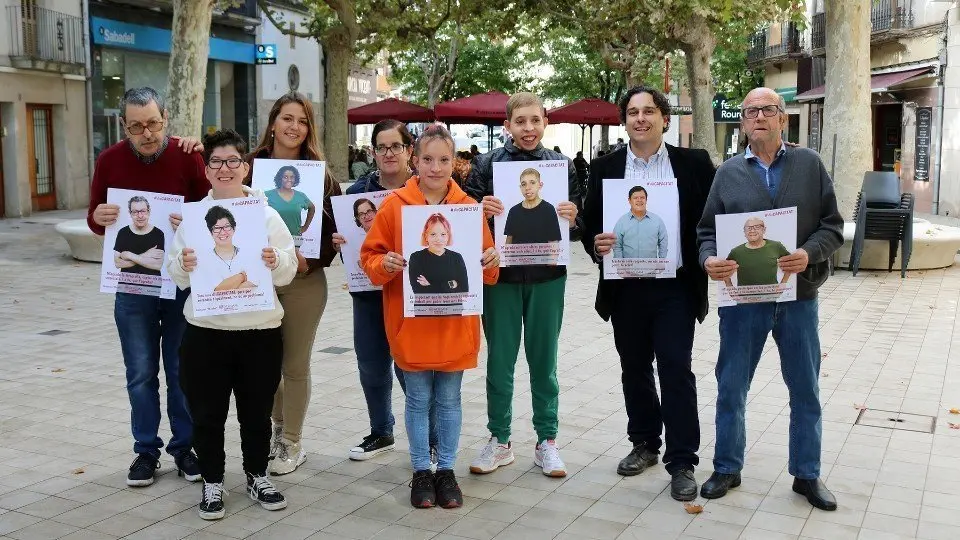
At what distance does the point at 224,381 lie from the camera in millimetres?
4816

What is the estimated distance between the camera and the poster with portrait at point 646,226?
5008 millimetres

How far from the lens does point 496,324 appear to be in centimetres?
535

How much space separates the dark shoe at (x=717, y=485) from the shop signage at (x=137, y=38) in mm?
25521

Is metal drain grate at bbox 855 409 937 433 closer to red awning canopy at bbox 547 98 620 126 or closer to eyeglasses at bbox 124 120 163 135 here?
eyeglasses at bbox 124 120 163 135

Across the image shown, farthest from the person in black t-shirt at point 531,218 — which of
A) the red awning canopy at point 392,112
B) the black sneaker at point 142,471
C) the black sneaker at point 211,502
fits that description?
the red awning canopy at point 392,112

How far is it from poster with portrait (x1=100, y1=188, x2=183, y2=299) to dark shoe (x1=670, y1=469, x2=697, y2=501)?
8.45 ft

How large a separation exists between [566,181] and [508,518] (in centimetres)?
165

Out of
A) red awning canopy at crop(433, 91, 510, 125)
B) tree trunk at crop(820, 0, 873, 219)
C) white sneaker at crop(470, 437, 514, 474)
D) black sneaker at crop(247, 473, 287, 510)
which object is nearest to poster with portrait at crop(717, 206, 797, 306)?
white sneaker at crop(470, 437, 514, 474)

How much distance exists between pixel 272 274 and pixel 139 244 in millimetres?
784

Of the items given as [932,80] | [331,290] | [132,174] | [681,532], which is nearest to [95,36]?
[331,290]

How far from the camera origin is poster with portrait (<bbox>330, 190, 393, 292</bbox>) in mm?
5367

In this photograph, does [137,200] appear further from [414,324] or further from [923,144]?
[923,144]

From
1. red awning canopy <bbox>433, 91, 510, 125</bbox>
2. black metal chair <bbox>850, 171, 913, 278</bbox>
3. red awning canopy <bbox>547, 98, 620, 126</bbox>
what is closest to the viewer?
black metal chair <bbox>850, 171, 913, 278</bbox>

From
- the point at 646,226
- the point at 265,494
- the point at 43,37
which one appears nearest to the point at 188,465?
the point at 265,494
